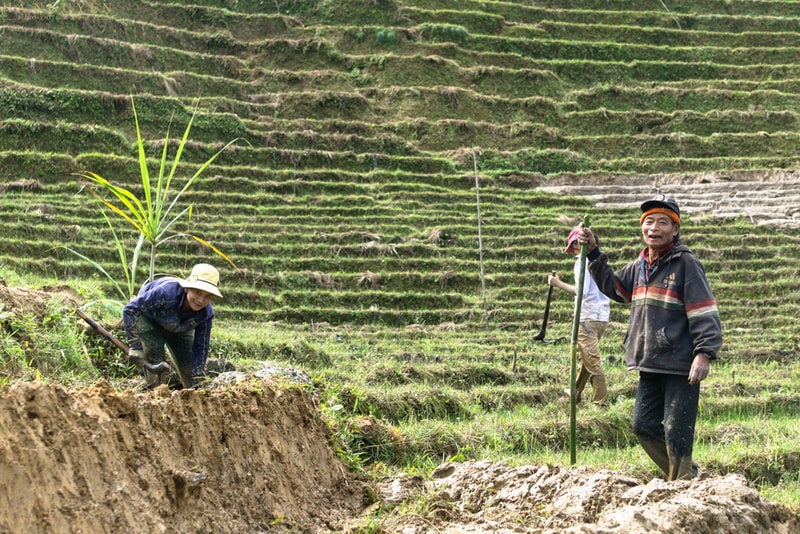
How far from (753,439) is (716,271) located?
918cm

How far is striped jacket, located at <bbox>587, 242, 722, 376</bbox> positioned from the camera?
404 centimetres

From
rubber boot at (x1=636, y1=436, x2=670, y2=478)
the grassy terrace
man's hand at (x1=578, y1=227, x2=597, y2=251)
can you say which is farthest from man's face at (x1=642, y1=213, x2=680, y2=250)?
the grassy terrace

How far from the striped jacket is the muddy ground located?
63 centimetres

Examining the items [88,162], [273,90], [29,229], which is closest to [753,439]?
[29,229]

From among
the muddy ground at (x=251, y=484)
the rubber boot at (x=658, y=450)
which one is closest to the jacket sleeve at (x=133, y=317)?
the muddy ground at (x=251, y=484)

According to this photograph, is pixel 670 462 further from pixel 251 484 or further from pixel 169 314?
pixel 169 314

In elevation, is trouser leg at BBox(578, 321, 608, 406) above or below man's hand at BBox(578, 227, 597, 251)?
below

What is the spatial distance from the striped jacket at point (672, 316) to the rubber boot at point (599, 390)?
3.19 meters

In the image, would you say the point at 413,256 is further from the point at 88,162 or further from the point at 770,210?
the point at 770,210

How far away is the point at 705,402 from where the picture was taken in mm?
8445

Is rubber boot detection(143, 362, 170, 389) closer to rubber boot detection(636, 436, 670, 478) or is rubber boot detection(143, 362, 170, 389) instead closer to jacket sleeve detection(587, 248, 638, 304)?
jacket sleeve detection(587, 248, 638, 304)

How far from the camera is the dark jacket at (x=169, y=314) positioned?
16.1 feet

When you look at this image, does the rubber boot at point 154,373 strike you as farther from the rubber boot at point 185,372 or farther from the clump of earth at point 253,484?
the clump of earth at point 253,484

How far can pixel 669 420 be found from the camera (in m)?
4.16
